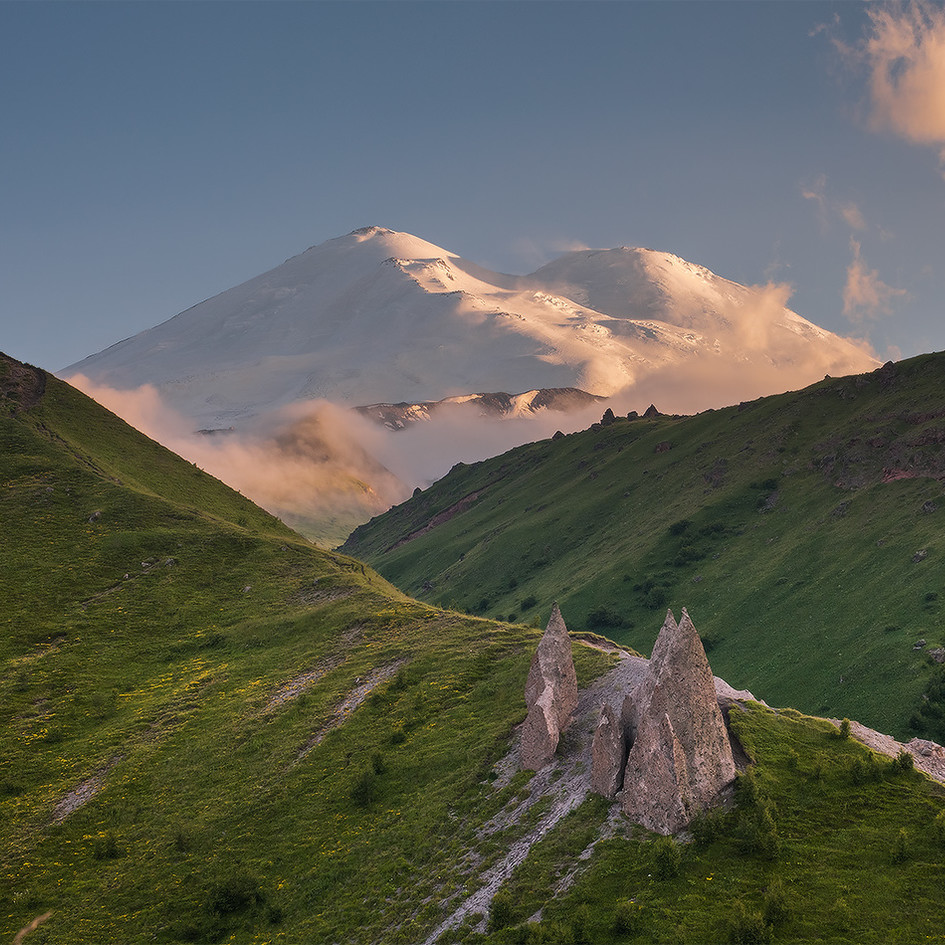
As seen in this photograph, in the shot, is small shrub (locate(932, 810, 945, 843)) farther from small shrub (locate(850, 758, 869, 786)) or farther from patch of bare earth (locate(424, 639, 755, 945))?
patch of bare earth (locate(424, 639, 755, 945))

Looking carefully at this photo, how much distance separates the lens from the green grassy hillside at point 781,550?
84.8 meters

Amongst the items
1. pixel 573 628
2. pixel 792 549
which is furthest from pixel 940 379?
pixel 573 628

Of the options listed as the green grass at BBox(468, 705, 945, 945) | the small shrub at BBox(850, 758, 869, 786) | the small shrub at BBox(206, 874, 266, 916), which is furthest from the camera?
the small shrub at BBox(206, 874, 266, 916)

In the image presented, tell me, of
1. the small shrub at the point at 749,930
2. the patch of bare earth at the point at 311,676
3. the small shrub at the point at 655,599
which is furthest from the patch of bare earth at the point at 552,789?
the small shrub at the point at 655,599

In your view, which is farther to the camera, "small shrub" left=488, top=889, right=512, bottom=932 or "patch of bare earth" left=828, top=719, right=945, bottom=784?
"patch of bare earth" left=828, top=719, right=945, bottom=784

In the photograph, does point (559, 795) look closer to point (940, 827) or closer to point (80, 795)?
point (940, 827)

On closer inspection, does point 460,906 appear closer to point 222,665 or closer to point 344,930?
point 344,930

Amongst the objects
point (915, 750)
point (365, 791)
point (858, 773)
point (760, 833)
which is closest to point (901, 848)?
point (858, 773)

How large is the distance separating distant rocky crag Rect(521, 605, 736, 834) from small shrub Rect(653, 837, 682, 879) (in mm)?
1803

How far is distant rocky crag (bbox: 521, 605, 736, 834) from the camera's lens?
34281 millimetres

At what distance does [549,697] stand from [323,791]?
16.4 m

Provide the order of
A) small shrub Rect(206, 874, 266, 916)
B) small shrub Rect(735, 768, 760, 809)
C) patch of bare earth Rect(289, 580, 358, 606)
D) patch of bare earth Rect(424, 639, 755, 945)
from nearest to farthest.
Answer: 1. small shrub Rect(735, 768, 760, 809)
2. patch of bare earth Rect(424, 639, 755, 945)
3. small shrub Rect(206, 874, 266, 916)
4. patch of bare earth Rect(289, 580, 358, 606)

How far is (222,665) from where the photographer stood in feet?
222

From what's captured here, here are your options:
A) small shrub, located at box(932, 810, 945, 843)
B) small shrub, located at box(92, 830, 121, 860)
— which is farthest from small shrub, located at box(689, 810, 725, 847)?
small shrub, located at box(92, 830, 121, 860)
